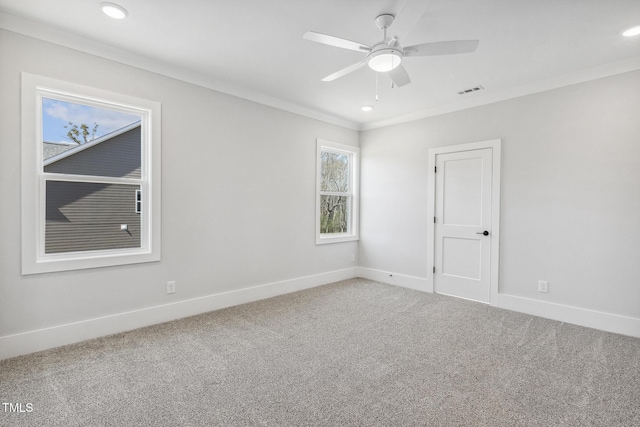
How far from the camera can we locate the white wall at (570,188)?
3.04 m

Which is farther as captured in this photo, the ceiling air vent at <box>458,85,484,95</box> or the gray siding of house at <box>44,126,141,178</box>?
the ceiling air vent at <box>458,85,484,95</box>

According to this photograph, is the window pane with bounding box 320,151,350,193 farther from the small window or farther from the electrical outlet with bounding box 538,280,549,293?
the electrical outlet with bounding box 538,280,549,293

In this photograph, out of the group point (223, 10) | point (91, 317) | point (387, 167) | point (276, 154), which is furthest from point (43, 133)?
point (387, 167)

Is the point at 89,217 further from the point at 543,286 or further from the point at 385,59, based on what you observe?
the point at 543,286

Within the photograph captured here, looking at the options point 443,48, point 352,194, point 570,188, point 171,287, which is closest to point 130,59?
point 171,287

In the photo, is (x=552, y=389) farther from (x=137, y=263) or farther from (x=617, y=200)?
(x=137, y=263)

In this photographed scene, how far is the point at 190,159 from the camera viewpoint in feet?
11.2

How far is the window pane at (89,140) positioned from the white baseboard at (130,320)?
4.44ft

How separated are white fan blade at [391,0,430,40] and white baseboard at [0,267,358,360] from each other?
3191 millimetres

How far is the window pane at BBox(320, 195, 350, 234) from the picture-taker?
16.5 ft

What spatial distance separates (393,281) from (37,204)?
4.34 meters

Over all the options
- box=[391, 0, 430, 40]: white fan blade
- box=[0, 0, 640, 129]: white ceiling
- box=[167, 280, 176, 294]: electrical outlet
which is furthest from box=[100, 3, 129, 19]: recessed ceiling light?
box=[167, 280, 176, 294]: electrical outlet

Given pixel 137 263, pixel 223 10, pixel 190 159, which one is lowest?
pixel 137 263

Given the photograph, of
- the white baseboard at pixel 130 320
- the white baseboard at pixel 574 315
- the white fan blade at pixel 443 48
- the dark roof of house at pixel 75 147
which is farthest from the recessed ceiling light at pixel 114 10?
the white baseboard at pixel 574 315
